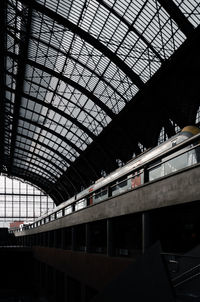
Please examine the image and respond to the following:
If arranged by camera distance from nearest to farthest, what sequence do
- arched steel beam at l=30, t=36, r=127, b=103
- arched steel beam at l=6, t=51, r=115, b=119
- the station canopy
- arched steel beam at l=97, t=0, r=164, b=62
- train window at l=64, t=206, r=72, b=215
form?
1. train window at l=64, t=206, r=72, b=215
2. the station canopy
3. arched steel beam at l=97, t=0, r=164, b=62
4. arched steel beam at l=30, t=36, r=127, b=103
5. arched steel beam at l=6, t=51, r=115, b=119

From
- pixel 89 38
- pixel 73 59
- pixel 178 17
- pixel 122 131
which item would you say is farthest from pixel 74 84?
pixel 178 17

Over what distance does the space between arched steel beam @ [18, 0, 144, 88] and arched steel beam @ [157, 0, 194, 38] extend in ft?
28.2

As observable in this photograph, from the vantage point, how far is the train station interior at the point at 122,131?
10094 mm

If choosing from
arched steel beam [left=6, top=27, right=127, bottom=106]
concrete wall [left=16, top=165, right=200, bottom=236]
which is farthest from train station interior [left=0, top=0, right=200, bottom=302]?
arched steel beam [left=6, top=27, right=127, bottom=106]

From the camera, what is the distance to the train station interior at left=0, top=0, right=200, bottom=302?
397 inches

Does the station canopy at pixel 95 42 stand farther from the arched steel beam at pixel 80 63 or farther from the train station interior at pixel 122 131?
the train station interior at pixel 122 131

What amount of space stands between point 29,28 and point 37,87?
12.6 meters

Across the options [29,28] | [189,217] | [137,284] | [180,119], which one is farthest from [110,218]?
[29,28]

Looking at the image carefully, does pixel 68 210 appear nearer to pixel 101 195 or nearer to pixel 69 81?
pixel 101 195

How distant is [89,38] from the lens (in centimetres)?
3303

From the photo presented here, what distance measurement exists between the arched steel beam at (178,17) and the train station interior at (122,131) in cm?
7

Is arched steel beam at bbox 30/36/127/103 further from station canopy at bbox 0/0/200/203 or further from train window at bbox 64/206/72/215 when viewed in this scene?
train window at bbox 64/206/72/215

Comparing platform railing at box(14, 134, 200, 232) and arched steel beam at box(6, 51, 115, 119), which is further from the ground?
arched steel beam at box(6, 51, 115, 119)

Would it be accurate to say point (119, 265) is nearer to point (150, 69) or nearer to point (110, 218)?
point (110, 218)
